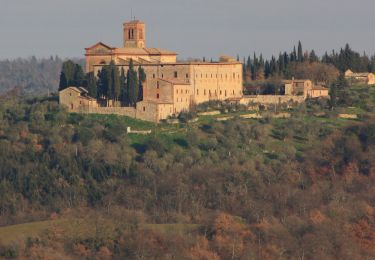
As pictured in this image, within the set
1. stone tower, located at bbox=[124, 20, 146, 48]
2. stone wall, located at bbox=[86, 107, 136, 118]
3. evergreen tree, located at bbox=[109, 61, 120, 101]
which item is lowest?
stone wall, located at bbox=[86, 107, 136, 118]

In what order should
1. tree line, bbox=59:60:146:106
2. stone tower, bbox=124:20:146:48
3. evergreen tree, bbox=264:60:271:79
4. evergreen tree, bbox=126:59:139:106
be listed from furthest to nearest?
1. evergreen tree, bbox=264:60:271:79
2. stone tower, bbox=124:20:146:48
3. tree line, bbox=59:60:146:106
4. evergreen tree, bbox=126:59:139:106

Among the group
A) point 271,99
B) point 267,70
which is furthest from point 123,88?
point 267,70

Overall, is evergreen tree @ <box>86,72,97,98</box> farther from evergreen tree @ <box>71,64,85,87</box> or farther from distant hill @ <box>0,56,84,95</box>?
distant hill @ <box>0,56,84,95</box>

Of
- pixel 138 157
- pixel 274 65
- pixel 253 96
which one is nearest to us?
pixel 138 157

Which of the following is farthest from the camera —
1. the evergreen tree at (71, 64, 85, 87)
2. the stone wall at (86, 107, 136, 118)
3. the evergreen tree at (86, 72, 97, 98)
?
the evergreen tree at (71, 64, 85, 87)

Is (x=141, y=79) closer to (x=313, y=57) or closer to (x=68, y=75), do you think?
(x=68, y=75)

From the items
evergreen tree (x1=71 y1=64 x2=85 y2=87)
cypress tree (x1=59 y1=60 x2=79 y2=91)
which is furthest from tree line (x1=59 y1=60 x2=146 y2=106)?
cypress tree (x1=59 y1=60 x2=79 y2=91)

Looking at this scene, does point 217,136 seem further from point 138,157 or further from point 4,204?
point 4,204

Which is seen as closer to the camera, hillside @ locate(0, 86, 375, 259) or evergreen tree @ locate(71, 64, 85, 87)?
hillside @ locate(0, 86, 375, 259)

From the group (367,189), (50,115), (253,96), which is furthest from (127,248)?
(253,96)
